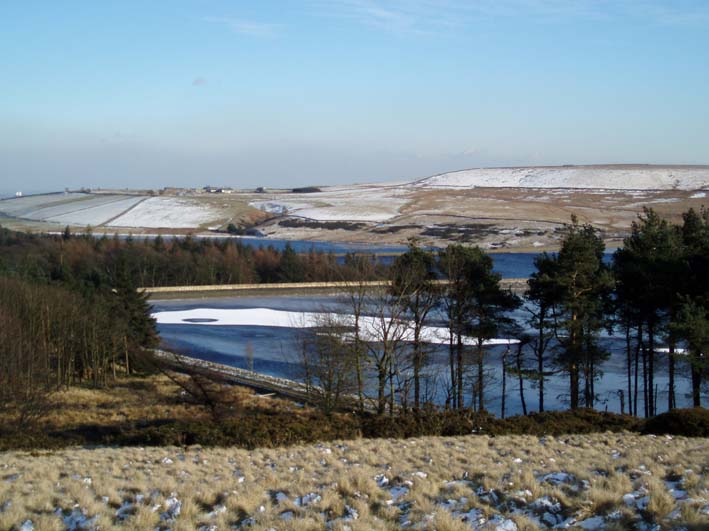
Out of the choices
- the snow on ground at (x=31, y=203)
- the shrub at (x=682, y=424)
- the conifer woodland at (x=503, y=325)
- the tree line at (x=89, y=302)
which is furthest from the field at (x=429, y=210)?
the shrub at (x=682, y=424)

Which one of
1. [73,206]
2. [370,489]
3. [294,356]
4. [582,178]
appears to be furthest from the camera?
[582,178]

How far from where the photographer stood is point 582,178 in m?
146

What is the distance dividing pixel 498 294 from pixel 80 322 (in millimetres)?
18117

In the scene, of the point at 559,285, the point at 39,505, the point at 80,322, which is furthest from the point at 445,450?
the point at 80,322

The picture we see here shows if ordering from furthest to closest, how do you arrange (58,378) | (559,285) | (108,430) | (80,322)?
1. (80,322)
2. (58,378)
3. (559,285)
4. (108,430)

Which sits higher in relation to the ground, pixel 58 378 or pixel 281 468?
pixel 281 468

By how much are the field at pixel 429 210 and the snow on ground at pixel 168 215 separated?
17 centimetres

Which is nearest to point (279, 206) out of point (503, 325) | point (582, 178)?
point (582, 178)

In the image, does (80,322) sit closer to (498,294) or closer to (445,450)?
(498,294)

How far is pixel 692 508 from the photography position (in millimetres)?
5938

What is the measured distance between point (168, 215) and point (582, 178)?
282 ft

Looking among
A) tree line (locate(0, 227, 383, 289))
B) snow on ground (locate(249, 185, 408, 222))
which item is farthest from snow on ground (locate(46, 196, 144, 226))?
tree line (locate(0, 227, 383, 289))

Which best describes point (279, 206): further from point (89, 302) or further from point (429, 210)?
point (89, 302)

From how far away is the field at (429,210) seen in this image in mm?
89562
